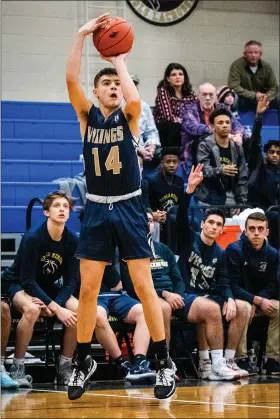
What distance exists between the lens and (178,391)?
24.7ft

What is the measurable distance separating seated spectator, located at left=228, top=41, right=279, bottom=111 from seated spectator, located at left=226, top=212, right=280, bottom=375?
429 cm

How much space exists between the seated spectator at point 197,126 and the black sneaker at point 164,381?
4653 millimetres

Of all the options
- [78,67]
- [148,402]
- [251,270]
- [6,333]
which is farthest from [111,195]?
[251,270]

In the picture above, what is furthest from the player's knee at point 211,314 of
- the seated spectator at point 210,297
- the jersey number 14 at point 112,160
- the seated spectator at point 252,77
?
the seated spectator at point 252,77

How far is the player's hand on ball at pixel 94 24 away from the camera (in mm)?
4730

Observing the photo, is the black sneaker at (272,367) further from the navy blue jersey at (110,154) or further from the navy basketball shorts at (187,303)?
the navy blue jersey at (110,154)

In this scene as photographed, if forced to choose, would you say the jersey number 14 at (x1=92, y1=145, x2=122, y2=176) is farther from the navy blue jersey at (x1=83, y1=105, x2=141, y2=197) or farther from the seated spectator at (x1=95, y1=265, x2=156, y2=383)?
the seated spectator at (x1=95, y1=265, x2=156, y2=383)

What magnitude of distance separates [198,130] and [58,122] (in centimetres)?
274

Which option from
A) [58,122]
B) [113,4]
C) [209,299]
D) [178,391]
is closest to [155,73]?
[113,4]

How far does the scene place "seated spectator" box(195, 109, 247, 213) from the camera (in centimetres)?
919

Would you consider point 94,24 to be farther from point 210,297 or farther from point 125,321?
point 210,297

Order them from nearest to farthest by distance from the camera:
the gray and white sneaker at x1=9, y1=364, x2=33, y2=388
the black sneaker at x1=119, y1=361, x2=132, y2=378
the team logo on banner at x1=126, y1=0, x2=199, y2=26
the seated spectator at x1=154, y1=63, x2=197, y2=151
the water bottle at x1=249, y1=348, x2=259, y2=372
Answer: the gray and white sneaker at x1=9, y1=364, x2=33, y2=388
the black sneaker at x1=119, y1=361, x2=132, y2=378
the water bottle at x1=249, y1=348, x2=259, y2=372
the seated spectator at x1=154, y1=63, x2=197, y2=151
the team logo on banner at x1=126, y1=0, x2=199, y2=26

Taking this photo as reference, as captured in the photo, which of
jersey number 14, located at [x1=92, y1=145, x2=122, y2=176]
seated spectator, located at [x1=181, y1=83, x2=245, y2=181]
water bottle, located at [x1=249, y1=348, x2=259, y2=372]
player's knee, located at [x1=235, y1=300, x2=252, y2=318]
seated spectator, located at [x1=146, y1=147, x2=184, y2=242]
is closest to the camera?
jersey number 14, located at [x1=92, y1=145, x2=122, y2=176]

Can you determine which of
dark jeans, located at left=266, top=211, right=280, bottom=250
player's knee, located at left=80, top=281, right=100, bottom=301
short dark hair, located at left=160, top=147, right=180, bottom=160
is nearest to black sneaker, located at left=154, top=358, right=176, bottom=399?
player's knee, located at left=80, top=281, right=100, bottom=301
